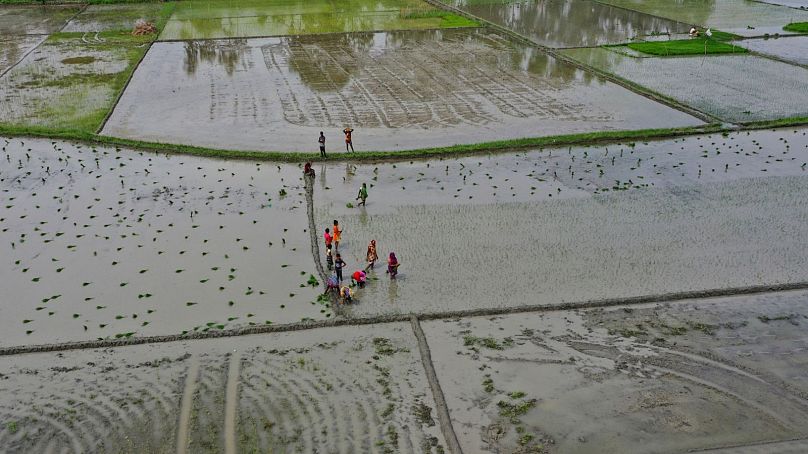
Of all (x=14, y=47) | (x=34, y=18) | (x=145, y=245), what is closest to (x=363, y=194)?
(x=145, y=245)

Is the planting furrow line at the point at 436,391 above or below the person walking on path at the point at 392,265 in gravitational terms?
below

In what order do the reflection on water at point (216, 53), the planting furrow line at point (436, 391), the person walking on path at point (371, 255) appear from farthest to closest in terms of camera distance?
the reflection on water at point (216, 53) → the person walking on path at point (371, 255) → the planting furrow line at point (436, 391)

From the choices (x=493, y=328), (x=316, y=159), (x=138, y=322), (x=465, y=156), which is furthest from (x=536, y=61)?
(x=138, y=322)

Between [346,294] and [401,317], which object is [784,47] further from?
[346,294]

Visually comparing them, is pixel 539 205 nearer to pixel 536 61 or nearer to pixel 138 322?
pixel 138 322

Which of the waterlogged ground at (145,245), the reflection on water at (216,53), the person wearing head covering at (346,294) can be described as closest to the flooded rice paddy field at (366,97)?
the reflection on water at (216,53)

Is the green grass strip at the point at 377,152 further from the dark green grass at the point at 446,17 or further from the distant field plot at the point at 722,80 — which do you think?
the dark green grass at the point at 446,17
